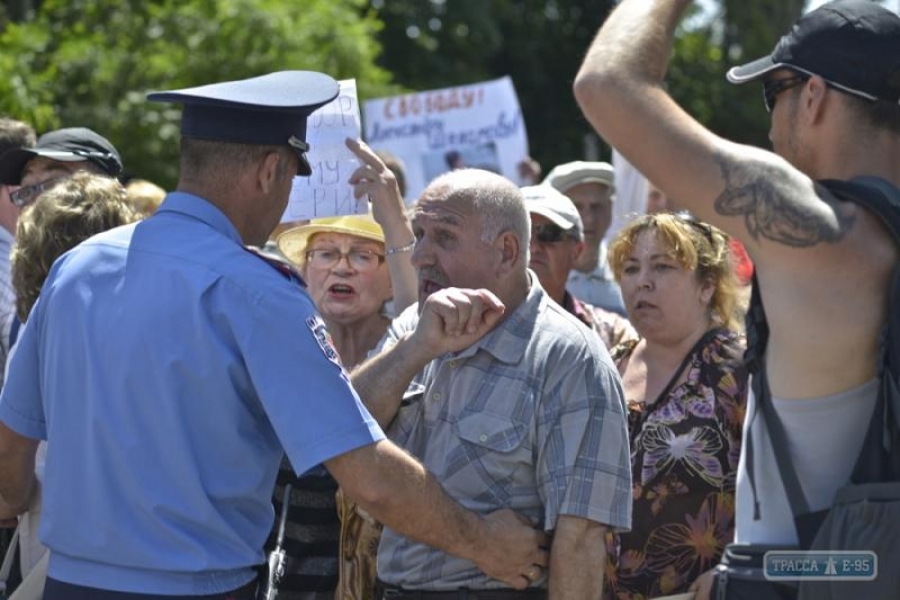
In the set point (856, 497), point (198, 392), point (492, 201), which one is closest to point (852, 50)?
point (856, 497)

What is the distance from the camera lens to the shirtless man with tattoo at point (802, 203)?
8.73 ft

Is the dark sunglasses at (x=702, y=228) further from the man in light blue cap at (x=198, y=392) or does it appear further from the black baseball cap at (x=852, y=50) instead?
the black baseball cap at (x=852, y=50)

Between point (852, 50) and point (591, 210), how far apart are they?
15.7 ft

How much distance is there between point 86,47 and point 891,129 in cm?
1053

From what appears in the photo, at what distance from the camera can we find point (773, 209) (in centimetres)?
268

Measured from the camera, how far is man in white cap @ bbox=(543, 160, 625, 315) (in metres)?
7.15

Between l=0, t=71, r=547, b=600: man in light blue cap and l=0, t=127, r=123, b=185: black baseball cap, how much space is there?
233cm

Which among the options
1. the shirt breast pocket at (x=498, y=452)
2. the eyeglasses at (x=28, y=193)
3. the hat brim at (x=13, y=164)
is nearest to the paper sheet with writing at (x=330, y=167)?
the shirt breast pocket at (x=498, y=452)

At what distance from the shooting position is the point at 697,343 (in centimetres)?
489

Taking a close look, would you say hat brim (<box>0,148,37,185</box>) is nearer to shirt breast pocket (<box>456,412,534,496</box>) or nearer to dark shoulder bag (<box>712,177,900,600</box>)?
shirt breast pocket (<box>456,412,534,496</box>)

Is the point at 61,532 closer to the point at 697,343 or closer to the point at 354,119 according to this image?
the point at 354,119

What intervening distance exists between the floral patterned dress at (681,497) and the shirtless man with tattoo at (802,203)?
67.5 inches

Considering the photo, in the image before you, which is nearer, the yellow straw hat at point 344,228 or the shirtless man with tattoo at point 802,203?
the shirtless man with tattoo at point 802,203

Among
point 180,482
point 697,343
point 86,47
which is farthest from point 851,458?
point 86,47
